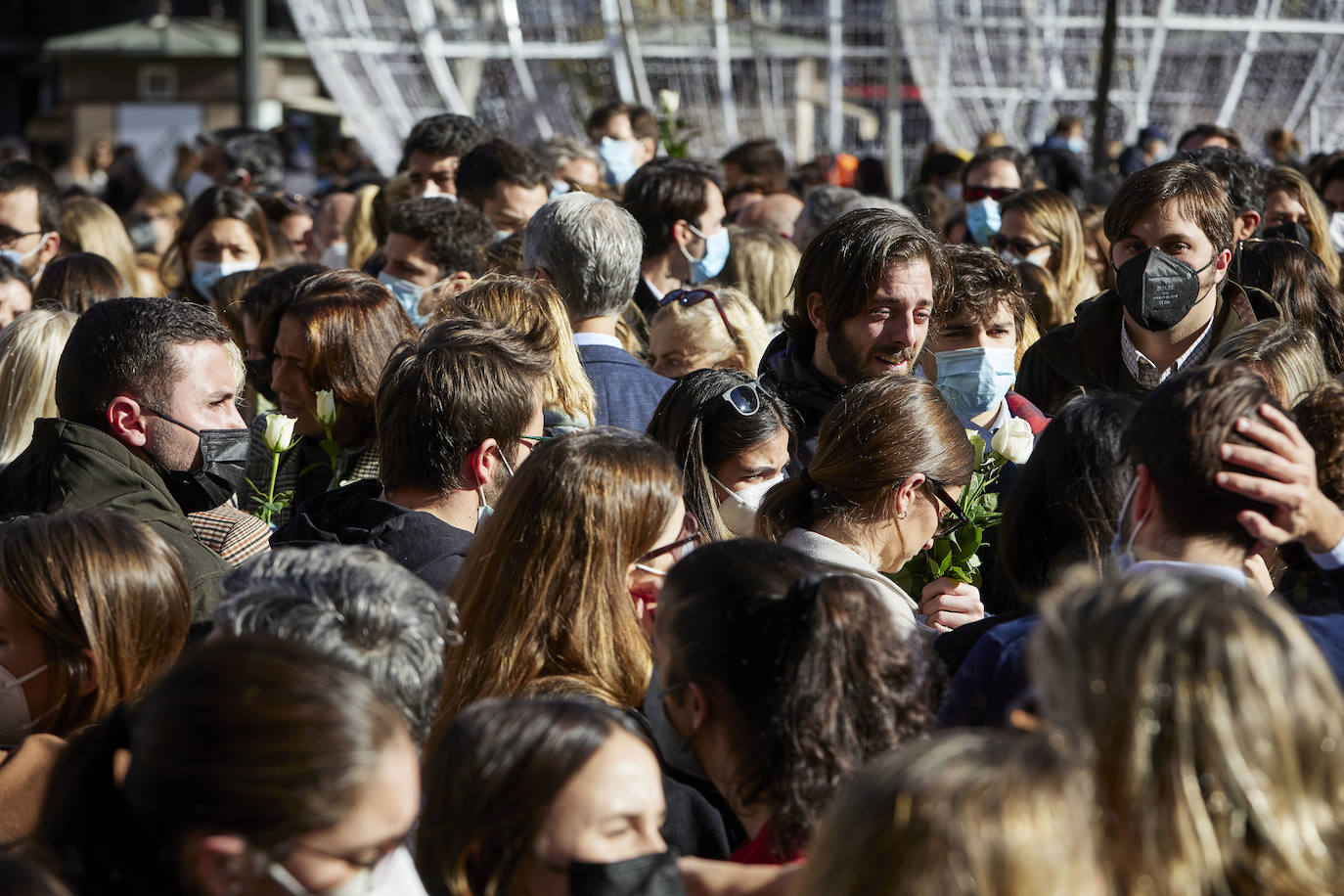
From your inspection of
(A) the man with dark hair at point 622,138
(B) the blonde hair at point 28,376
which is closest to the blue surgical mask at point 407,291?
(B) the blonde hair at point 28,376

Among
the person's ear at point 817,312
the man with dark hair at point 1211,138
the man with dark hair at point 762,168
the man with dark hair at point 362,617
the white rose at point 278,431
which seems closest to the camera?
the man with dark hair at point 362,617

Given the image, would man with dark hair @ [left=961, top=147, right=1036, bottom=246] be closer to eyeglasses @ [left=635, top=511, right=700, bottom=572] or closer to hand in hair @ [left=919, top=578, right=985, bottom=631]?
hand in hair @ [left=919, top=578, right=985, bottom=631]

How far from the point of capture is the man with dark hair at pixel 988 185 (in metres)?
7.75

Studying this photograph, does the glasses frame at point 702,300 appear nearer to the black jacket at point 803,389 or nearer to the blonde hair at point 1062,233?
the black jacket at point 803,389

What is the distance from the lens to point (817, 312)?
14.2ft

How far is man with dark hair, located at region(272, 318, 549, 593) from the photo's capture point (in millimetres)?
3363

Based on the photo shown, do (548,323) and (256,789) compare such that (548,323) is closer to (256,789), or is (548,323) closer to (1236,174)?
(256,789)

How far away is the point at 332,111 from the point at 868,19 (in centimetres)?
1299

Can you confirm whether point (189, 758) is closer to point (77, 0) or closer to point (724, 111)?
point (724, 111)

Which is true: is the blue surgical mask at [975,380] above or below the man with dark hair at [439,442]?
below

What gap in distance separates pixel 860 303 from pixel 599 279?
39.0 inches

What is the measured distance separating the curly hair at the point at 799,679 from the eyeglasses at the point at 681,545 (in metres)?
0.44

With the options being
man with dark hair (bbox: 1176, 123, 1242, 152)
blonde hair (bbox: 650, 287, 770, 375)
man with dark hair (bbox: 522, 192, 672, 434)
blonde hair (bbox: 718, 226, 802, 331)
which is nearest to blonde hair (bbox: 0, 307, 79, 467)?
man with dark hair (bbox: 522, 192, 672, 434)

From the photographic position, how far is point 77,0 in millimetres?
36562
